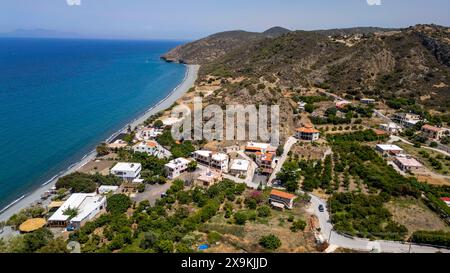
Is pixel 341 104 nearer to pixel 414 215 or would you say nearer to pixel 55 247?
pixel 414 215

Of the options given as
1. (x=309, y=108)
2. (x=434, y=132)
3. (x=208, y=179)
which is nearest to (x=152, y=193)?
(x=208, y=179)

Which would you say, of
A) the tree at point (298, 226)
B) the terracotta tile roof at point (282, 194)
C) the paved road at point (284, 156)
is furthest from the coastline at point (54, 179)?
the tree at point (298, 226)

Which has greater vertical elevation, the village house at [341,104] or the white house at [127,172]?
the village house at [341,104]

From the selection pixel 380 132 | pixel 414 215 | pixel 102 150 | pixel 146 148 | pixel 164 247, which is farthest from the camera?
pixel 380 132

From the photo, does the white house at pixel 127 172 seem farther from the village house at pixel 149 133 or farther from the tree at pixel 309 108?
the tree at pixel 309 108

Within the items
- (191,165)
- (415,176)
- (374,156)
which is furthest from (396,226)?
(191,165)

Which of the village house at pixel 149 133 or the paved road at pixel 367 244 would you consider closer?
the paved road at pixel 367 244
